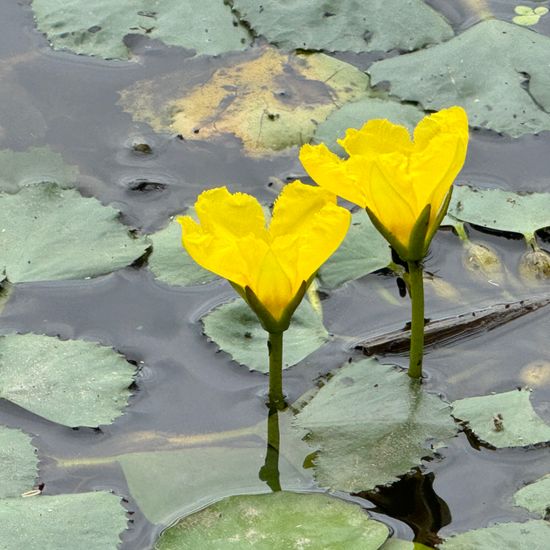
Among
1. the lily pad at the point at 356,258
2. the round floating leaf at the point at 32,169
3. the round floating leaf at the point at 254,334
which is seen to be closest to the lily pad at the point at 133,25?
the round floating leaf at the point at 32,169

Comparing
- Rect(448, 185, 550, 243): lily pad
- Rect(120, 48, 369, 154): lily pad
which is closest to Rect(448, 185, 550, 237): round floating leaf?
Rect(448, 185, 550, 243): lily pad

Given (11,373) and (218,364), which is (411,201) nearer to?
(218,364)

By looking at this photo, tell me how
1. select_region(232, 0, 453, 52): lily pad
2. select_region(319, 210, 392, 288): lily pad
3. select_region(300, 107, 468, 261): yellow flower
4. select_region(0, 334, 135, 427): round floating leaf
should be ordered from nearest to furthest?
select_region(300, 107, 468, 261): yellow flower, select_region(0, 334, 135, 427): round floating leaf, select_region(319, 210, 392, 288): lily pad, select_region(232, 0, 453, 52): lily pad

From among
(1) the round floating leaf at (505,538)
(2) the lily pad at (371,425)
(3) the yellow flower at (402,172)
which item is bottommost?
(1) the round floating leaf at (505,538)

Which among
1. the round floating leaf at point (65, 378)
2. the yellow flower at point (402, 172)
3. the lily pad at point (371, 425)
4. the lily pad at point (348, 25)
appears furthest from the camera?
the lily pad at point (348, 25)

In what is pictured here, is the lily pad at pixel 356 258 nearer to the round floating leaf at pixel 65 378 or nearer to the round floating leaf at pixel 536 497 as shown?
the round floating leaf at pixel 65 378

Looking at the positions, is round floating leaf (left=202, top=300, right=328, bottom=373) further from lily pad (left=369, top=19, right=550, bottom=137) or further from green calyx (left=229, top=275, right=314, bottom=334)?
lily pad (left=369, top=19, right=550, bottom=137)
